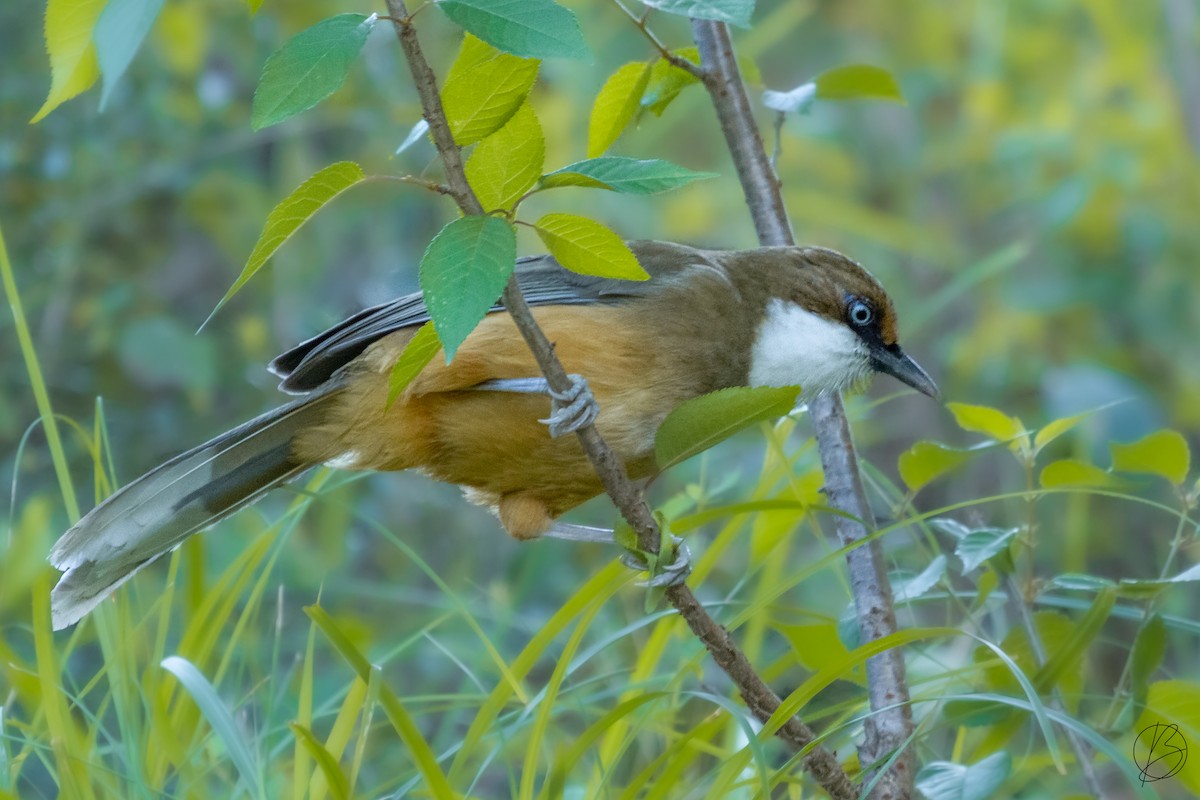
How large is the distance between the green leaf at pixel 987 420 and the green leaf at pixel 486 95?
1005 millimetres

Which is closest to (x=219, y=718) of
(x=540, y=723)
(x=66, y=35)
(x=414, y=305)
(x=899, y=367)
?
(x=540, y=723)

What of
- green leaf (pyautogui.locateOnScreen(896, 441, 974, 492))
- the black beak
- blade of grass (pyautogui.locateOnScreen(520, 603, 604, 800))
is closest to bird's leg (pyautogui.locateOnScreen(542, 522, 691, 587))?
blade of grass (pyautogui.locateOnScreen(520, 603, 604, 800))

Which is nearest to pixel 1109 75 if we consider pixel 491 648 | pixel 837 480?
pixel 837 480

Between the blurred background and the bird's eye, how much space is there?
1591 millimetres

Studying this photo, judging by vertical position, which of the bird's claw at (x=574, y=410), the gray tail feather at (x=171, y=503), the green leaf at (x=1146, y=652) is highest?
the bird's claw at (x=574, y=410)

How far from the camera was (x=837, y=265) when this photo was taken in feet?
10.1

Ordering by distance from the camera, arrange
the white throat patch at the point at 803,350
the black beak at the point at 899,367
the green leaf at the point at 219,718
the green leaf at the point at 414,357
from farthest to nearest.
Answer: the black beak at the point at 899,367 < the white throat patch at the point at 803,350 < the green leaf at the point at 219,718 < the green leaf at the point at 414,357

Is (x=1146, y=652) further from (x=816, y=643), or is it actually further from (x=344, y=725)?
Result: (x=344, y=725)

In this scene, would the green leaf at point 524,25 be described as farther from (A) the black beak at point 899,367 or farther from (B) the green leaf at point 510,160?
(A) the black beak at point 899,367

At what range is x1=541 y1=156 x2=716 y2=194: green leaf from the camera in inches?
66.7

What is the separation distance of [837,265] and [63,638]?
3048 millimetres

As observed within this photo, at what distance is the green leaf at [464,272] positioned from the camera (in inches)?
62.4

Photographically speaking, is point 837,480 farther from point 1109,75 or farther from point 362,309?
point 1109,75

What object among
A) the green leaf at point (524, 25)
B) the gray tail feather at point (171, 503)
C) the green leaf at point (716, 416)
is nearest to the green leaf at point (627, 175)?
the green leaf at point (524, 25)
